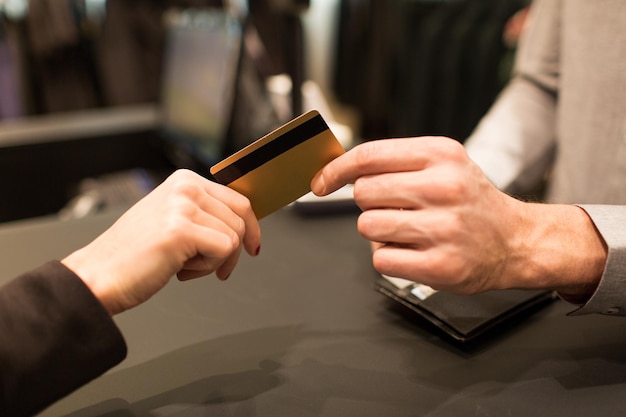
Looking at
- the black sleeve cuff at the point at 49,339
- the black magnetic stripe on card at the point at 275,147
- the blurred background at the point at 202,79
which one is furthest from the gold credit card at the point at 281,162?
the blurred background at the point at 202,79

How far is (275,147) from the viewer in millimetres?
471

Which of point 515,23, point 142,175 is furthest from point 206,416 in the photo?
point 515,23

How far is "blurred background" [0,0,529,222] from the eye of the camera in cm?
124

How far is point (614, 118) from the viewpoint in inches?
28.8

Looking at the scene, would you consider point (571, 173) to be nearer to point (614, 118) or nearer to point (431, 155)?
point (614, 118)

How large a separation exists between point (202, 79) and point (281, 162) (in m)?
0.93

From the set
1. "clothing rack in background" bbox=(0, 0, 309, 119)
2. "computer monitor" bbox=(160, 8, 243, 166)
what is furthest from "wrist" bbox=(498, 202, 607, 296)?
"clothing rack in background" bbox=(0, 0, 309, 119)

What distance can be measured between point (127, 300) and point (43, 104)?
249 centimetres

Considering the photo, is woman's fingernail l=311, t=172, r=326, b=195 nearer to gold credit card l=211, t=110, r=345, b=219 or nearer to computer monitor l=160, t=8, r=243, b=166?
gold credit card l=211, t=110, r=345, b=219

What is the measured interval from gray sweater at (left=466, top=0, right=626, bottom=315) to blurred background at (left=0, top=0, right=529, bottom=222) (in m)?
0.40

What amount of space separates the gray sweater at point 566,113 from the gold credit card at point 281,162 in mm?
393

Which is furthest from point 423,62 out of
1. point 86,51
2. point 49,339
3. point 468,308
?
point 49,339

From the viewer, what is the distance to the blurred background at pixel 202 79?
1.24 m

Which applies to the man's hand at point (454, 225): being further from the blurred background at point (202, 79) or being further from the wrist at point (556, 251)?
the blurred background at point (202, 79)
